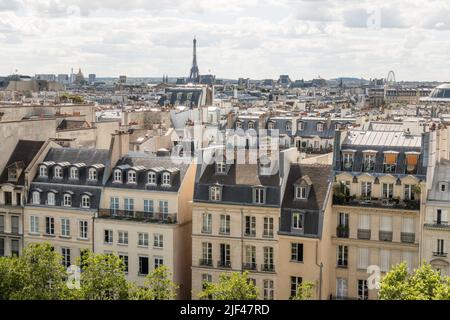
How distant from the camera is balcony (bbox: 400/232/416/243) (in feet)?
151

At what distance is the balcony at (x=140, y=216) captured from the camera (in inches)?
1988

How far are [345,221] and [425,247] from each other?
5185 millimetres

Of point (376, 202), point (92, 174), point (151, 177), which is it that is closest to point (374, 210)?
point (376, 202)

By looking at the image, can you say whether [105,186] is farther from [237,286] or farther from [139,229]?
[237,286]

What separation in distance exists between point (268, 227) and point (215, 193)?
13.6 ft

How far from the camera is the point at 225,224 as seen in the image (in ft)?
160

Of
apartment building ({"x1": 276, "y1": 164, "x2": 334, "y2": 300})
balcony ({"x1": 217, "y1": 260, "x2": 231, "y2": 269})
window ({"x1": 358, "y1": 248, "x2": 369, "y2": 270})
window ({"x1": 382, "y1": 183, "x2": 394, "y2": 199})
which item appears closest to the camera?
apartment building ({"x1": 276, "y1": 164, "x2": 334, "y2": 300})

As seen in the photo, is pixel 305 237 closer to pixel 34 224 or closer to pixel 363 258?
pixel 363 258

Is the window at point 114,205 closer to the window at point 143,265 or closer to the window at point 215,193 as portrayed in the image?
the window at point 143,265

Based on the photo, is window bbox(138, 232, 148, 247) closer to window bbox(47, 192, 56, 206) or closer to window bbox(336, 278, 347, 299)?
window bbox(47, 192, 56, 206)

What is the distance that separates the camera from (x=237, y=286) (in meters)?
37.1

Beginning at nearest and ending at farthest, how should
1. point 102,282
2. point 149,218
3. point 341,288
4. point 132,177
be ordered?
point 102,282 < point 341,288 < point 149,218 < point 132,177

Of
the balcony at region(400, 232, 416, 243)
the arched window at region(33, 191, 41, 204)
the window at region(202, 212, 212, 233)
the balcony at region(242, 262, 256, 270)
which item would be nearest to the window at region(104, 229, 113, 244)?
the arched window at region(33, 191, 41, 204)

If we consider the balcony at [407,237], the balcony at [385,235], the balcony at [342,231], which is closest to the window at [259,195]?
the balcony at [342,231]
